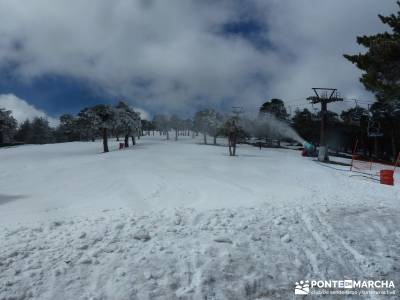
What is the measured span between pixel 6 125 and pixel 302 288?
8068 centimetres

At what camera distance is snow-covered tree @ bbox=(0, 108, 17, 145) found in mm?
68000

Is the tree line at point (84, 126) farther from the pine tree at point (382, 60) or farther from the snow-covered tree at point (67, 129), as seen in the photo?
the pine tree at point (382, 60)

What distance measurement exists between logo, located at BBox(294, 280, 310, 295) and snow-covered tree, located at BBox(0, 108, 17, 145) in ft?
259

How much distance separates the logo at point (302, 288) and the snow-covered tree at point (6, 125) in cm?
7901

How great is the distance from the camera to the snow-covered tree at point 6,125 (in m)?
68.0

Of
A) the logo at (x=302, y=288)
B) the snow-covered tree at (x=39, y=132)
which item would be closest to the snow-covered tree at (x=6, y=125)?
the snow-covered tree at (x=39, y=132)

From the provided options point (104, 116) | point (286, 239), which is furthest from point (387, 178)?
point (104, 116)

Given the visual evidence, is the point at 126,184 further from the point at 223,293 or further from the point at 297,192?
the point at 223,293

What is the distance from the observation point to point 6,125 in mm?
68750

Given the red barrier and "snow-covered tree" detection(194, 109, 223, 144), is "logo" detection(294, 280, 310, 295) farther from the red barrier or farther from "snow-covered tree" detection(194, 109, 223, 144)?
"snow-covered tree" detection(194, 109, 223, 144)

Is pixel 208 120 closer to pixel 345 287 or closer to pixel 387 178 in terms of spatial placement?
pixel 387 178

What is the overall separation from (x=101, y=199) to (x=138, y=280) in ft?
23.3

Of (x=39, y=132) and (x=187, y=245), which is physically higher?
(x=39, y=132)

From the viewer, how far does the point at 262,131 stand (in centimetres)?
8244
